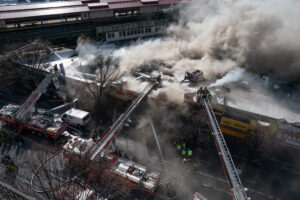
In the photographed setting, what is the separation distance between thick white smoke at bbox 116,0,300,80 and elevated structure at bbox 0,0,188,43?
426cm

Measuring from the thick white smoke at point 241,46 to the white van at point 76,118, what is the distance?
25.4ft

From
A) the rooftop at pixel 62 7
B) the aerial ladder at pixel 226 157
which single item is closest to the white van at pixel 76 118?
the aerial ladder at pixel 226 157

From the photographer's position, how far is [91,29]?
103ft

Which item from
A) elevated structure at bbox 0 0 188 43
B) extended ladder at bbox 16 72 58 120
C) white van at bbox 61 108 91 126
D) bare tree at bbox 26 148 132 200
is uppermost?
elevated structure at bbox 0 0 188 43

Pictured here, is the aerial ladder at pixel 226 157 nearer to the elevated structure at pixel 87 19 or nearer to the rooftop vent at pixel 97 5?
the elevated structure at pixel 87 19

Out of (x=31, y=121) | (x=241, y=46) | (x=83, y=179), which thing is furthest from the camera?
(x=241, y=46)

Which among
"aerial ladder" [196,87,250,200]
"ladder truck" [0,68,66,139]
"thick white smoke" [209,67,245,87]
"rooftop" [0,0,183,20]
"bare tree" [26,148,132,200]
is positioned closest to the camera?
"aerial ladder" [196,87,250,200]

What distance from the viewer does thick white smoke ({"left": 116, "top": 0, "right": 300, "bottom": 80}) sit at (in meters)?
21.8

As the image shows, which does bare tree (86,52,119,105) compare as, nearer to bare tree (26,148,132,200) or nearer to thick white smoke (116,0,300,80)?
thick white smoke (116,0,300,80)

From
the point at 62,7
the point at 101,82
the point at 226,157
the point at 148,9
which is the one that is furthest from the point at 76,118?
the point at 148,9

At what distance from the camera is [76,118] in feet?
58.6

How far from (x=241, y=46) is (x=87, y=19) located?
2247 centimetres

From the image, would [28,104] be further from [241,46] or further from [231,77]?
[241,46]

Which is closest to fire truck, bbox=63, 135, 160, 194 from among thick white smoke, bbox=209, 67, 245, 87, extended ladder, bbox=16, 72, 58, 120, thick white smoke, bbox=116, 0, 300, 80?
extended ladder, bbox=16, 72, 58, 120
